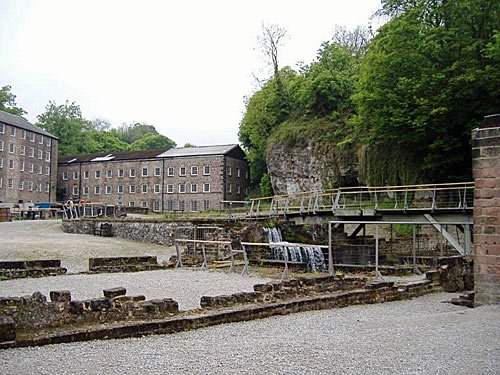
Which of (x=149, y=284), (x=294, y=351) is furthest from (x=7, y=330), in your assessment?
(x=149, y=284)

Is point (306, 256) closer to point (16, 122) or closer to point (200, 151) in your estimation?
point (200, 151)

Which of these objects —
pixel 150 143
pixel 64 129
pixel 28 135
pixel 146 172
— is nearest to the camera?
pixel 146 172

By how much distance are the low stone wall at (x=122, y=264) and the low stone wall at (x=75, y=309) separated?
9.59 metres

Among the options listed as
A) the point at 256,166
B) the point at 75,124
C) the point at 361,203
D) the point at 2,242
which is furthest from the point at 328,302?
the point at 75,124

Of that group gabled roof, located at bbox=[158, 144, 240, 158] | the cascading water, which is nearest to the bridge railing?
the cascading water

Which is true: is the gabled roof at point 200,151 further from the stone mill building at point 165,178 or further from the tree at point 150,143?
the tree at point 150,143

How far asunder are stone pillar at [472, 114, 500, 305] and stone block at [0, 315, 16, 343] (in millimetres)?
9104

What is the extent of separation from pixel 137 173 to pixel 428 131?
44.4m

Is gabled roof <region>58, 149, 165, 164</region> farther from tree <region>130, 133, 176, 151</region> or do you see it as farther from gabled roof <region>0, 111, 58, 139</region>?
Answer: tree <region>130, 133, 176, 151</region>

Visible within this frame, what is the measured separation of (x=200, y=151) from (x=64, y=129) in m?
31.3

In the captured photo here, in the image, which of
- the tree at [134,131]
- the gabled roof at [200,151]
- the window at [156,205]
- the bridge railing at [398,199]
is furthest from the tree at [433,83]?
the tree at [134,131]

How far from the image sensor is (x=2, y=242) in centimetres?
2608

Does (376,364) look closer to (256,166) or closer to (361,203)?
(361,203)

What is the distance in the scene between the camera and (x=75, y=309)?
7.89m
